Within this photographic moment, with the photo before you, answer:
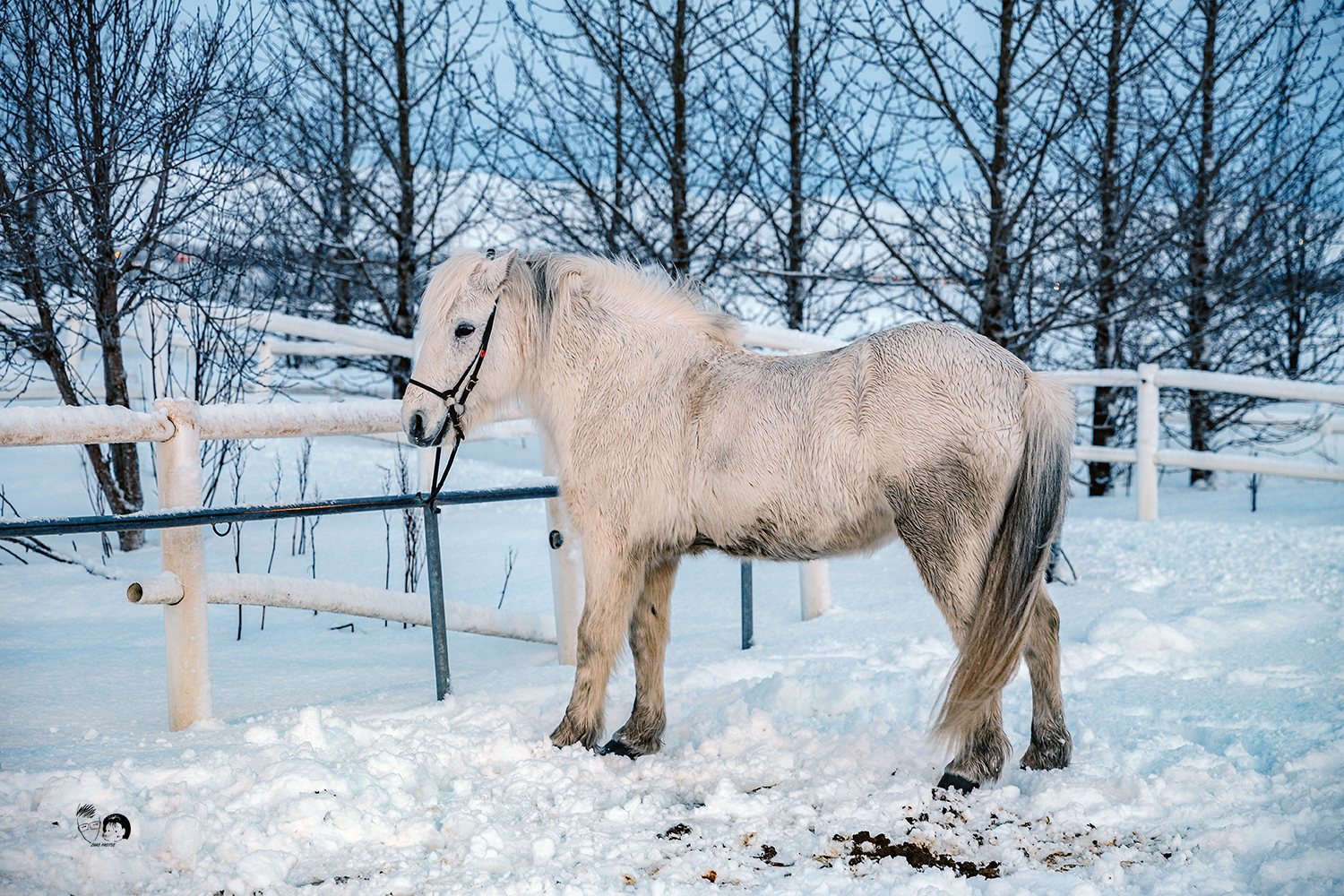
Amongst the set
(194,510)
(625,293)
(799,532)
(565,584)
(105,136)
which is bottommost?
(565,584)

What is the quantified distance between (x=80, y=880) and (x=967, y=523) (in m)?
2.61

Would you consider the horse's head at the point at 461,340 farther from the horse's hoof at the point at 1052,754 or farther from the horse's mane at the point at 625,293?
the horse's hoof at the point at 1052,754

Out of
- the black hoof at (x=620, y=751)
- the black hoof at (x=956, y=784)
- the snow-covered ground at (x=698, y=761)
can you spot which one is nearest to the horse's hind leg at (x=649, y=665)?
the black hoof at (x=620, y=751)

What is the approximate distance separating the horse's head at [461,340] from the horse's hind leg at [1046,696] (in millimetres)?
2100

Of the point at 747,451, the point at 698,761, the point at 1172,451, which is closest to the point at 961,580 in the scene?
the point at 747,451

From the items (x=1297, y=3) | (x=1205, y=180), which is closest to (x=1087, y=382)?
(x=1205, y=180)

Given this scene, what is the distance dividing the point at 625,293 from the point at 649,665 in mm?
1432

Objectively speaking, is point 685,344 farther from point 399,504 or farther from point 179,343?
point 179,343

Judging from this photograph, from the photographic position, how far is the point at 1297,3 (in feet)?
17.9

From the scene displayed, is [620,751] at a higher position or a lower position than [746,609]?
lower

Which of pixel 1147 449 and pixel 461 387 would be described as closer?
pixel 461 387

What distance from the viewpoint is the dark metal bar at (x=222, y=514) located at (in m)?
2.77

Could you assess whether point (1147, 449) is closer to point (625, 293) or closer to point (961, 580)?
point (961, 580)

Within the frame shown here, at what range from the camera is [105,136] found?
5.02 m
